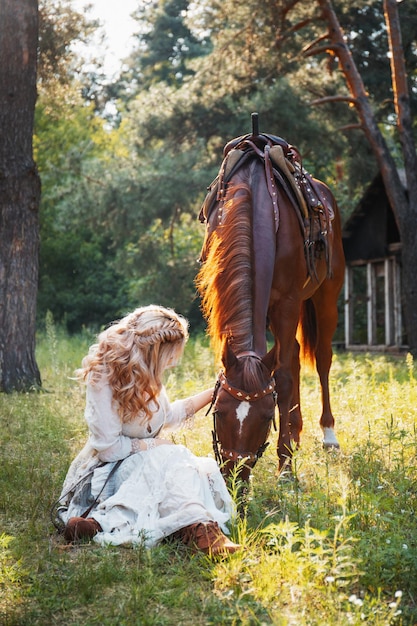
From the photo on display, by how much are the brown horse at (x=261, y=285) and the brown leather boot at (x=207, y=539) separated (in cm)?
36

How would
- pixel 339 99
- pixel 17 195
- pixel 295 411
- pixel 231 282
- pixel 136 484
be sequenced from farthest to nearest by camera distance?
pixel 339 99 → pixel 17 195 → pixel 295 411 → pixel 231 282 → pixel 136 484

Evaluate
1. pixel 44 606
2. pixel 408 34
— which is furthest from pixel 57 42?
pixel 44 606

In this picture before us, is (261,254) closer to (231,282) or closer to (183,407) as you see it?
(231,282)

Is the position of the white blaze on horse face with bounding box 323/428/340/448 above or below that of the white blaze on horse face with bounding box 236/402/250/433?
below

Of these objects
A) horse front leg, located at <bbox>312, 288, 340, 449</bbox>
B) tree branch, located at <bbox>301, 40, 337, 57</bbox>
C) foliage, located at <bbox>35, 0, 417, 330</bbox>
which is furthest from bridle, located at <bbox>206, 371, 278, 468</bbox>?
tree branch, located at <bbox>301, 40, 337, 57</bbox>

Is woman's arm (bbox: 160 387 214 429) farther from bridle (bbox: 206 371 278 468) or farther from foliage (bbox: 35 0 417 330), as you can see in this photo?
foliage (bbox: 35 0 417 330)

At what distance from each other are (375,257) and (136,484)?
16.4 m

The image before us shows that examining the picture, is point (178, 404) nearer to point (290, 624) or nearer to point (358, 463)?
point (358, 463)

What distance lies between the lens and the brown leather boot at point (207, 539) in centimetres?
348

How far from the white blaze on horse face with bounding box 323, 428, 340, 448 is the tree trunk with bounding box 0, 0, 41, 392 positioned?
3764 mm

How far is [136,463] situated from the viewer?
406cm

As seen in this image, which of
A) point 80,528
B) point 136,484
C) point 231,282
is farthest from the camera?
point 231,282

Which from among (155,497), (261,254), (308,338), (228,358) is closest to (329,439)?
(308,338)

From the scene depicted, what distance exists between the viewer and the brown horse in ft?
13.2
